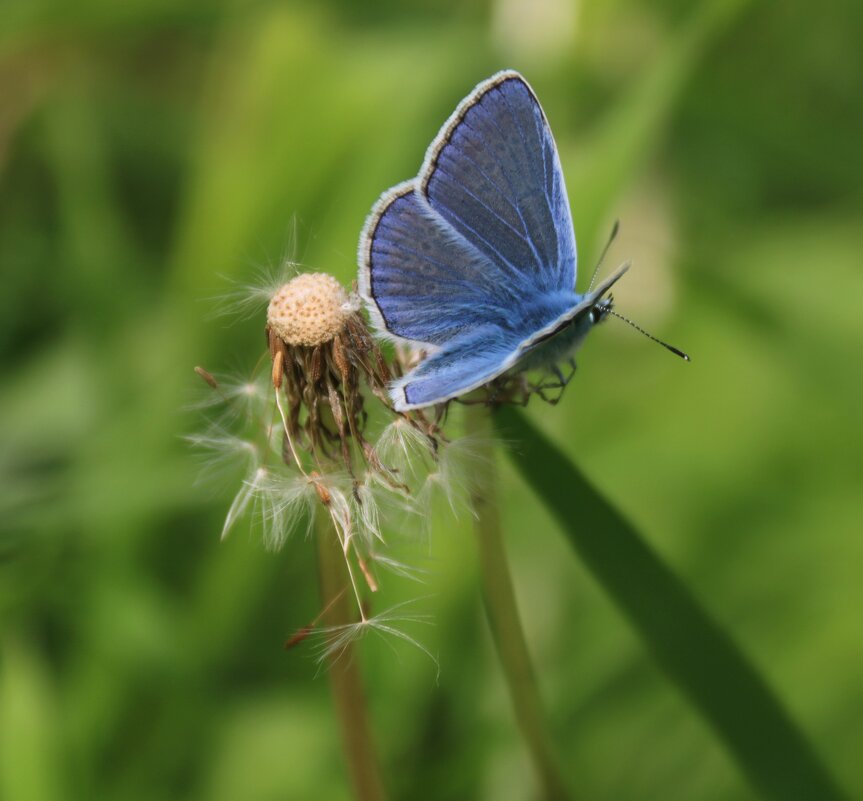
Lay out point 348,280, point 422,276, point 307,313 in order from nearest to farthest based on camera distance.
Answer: point 307,313
point 422,276
point 348,280

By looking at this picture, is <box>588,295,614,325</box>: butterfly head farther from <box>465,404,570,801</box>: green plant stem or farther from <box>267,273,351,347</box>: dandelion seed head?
<box>267,273,351,347</box>: dandelion seed head

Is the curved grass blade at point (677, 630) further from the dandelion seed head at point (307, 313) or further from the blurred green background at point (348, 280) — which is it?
the dandelion seed head at point (307, 313)

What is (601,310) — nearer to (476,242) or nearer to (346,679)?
(476,242)

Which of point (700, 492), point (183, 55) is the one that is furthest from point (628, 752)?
point (183, 55)

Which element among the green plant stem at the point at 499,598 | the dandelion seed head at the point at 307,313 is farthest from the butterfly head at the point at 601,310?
the dandelion seed head at the point at 307,313

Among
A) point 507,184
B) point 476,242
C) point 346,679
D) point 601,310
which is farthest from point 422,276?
point 346,679

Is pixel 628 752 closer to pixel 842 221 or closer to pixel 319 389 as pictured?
pixel 319 389

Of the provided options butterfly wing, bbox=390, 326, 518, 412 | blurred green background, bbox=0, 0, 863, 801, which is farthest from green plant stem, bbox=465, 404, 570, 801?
blurred green background, bbox=0, 0, 863, 801
